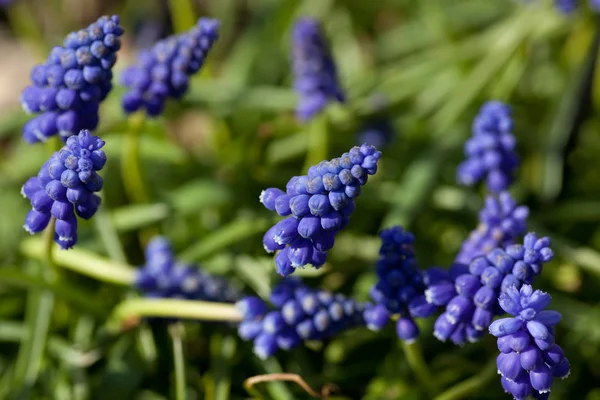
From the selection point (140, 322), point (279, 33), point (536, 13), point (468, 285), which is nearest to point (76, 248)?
point (140, 322)

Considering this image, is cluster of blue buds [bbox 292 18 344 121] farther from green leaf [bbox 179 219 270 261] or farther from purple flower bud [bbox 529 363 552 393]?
purple flower bud [bbox 529 363 552 393]

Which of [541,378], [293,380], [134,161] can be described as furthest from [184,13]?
[541,378]

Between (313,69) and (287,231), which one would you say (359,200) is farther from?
(287,231)

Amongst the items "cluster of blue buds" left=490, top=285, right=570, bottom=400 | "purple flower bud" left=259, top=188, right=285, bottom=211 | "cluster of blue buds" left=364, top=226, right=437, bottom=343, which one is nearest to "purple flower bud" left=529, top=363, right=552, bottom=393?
"cluster of blue buds" left=490, top=285, right=570, bottom=400

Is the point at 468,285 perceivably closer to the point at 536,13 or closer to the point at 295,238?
the point at 295,238

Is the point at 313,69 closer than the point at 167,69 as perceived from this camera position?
No

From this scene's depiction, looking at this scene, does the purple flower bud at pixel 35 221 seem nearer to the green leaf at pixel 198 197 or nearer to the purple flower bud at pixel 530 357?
the green leaf at pixel 198 197

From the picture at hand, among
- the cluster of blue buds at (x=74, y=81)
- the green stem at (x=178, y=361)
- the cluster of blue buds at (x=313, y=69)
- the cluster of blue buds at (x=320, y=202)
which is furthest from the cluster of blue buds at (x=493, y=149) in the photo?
the cluster of blue buds at (x=74, y=81)
